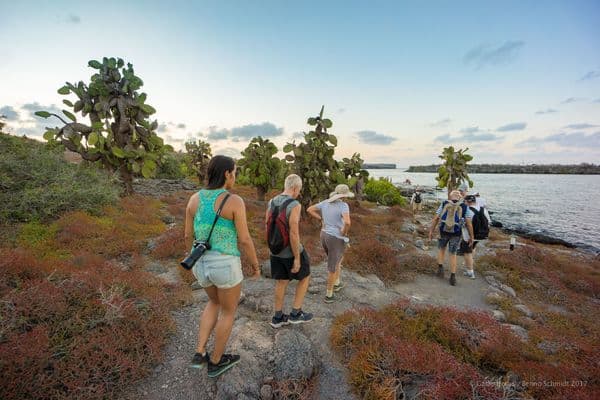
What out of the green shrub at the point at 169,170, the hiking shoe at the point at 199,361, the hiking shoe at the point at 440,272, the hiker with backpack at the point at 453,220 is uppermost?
the green shrub at the point at 169,170

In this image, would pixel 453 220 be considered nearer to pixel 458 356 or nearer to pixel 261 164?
pixel 458 356

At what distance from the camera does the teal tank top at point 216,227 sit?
10.3 ft

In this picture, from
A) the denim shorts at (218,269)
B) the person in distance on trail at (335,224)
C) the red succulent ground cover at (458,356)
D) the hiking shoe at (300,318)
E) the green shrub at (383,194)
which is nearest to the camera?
the denim shorts at (218,269)

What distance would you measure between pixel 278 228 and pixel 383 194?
82.2 feet

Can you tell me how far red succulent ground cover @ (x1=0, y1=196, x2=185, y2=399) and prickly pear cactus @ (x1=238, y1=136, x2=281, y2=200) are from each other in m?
13.6

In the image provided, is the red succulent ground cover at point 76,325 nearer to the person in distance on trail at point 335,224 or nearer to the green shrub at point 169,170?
the person in distance on trail at point 335,224

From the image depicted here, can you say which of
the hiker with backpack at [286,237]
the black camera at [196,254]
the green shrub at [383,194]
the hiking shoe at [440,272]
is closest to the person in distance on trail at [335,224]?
the hiker with backpack at [286,237]

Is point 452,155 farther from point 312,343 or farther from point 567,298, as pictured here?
point 312,343

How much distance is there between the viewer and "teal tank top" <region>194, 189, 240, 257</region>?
3141 millimetres

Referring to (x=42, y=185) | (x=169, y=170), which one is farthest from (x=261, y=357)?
(x=169, y=170)

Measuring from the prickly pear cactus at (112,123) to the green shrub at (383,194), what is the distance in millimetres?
21220

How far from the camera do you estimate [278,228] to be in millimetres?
4242

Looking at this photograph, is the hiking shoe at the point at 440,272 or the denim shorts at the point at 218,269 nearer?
the denim shorts at the point at 218,269

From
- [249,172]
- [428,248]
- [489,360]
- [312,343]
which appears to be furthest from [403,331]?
[249,172]
